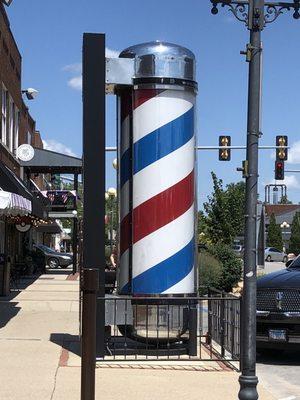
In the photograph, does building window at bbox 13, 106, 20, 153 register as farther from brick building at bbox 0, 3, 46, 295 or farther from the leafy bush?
the leafy bush

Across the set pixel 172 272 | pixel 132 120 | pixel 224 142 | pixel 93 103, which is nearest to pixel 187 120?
pixel 132 120

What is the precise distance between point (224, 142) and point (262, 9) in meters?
22.3

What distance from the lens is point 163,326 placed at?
8.84m

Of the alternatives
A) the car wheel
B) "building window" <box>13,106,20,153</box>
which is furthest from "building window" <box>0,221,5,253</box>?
the car wheel

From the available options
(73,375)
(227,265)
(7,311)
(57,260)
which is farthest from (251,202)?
(57,260)

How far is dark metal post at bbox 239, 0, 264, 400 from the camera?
5625 mm

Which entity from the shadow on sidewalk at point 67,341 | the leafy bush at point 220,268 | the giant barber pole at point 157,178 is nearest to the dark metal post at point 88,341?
the giant barber pole at point 157,178

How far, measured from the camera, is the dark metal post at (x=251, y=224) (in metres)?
5.62

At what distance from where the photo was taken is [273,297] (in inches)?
383

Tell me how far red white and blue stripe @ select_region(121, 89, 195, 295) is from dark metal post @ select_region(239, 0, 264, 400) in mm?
3269

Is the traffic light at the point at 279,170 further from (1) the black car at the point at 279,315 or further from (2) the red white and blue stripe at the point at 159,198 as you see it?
(2) the red white and blue stripe at the point at 159,198

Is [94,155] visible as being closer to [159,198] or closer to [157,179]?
[157,179]

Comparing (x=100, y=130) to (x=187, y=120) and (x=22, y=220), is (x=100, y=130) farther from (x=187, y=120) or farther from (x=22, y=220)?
(x=22, y=220)

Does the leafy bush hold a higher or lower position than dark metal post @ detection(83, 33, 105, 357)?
lower
